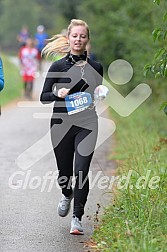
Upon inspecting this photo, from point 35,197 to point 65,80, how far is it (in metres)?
2.20

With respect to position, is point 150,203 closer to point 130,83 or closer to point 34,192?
point 34,192

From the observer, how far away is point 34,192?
10094 millimetres

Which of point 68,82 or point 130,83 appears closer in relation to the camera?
point 68,82

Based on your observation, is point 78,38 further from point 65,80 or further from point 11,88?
point 11,88

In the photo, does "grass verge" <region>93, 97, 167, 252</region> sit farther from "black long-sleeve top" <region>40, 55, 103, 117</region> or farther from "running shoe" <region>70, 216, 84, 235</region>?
"black long-sleeve top" <region>40, 55, 103, 117</region>

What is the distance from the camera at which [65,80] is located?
8.02 metres

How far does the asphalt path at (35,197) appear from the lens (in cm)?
764

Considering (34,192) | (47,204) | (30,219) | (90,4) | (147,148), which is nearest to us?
(30,219)

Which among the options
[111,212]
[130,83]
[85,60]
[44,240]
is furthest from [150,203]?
[130,83]

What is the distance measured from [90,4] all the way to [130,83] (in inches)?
299

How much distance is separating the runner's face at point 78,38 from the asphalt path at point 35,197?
60.5 inches

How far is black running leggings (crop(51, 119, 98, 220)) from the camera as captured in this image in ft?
26.0

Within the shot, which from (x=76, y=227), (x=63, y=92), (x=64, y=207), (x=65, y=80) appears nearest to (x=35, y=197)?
(x=64, y=207)

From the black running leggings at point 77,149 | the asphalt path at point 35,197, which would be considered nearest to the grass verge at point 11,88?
the asphalt path at point 35,197
